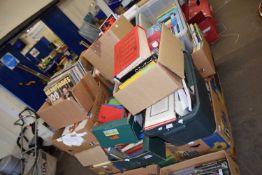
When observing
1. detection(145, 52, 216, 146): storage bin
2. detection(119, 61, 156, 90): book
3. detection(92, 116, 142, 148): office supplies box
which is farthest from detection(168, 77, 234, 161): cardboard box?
detection(119, 61, 156, 90): book

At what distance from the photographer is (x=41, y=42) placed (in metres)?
4.40

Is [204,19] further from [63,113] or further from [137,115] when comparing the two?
[63,113]

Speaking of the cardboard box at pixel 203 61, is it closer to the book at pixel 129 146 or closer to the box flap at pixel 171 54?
the box flap at pixel 171 54

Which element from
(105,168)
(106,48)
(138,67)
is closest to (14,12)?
(106,48)

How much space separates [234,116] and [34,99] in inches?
118

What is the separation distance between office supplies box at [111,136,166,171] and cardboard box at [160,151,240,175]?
0.36 ft

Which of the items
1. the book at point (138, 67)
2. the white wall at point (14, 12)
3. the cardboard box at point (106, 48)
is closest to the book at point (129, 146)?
the book at point (138, 67)

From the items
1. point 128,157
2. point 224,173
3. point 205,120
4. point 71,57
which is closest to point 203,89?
point 205,120

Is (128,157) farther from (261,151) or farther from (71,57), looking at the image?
(71,57)

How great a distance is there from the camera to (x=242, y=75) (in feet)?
8.70

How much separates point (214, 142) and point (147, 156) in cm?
57

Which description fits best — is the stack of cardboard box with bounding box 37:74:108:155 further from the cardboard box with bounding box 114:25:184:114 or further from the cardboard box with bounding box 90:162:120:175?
the cardboard box with bounding box 114:25:184:114

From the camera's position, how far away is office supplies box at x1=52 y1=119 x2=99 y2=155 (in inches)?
96.9

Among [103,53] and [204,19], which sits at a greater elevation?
[103,53]
